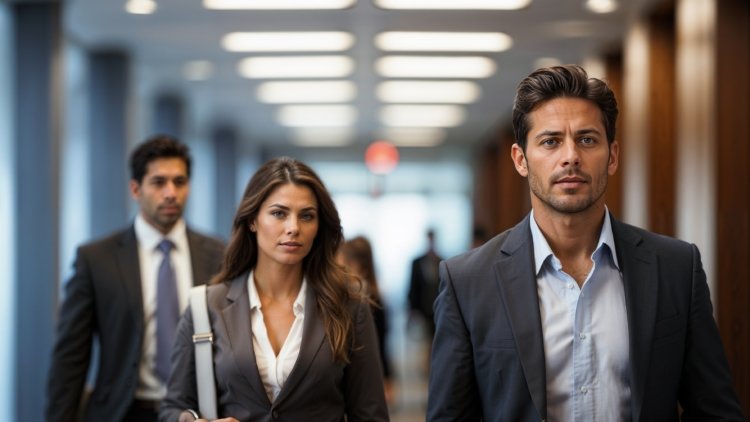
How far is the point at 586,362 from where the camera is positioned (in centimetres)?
264

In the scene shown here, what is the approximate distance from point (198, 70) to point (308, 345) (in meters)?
9.95

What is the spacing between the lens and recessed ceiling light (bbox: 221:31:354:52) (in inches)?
411

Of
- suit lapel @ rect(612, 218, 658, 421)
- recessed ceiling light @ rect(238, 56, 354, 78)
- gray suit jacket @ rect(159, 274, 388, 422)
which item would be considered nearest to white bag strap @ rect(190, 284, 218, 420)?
gray suit jacket @ rect(159, 274, 388, 422)

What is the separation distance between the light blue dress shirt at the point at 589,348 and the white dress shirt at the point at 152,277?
2.37m

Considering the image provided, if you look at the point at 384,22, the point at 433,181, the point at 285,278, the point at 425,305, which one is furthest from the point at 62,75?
the point at 433,181

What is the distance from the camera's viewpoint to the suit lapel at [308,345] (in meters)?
3.27

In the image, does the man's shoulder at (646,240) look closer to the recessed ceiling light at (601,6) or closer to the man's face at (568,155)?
the man's face at (568,155)

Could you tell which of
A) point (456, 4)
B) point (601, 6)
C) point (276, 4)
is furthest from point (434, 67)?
point (276, 4)

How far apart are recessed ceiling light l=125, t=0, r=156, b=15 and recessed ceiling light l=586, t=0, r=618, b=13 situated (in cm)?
395

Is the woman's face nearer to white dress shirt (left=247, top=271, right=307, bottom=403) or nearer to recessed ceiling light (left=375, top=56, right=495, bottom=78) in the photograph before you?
white dress shirt (left=247, top=271, right=307, bottom=403)

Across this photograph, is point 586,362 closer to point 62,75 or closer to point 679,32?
point 679,32

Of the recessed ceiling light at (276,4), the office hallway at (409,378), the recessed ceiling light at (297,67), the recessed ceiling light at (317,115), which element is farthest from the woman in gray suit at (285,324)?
the recessed ceiling light at (317,115)

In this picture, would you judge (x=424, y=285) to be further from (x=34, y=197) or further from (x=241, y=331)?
(x=241, y=331)

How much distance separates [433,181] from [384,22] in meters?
16.4
